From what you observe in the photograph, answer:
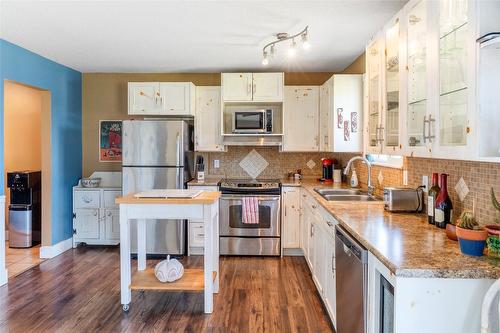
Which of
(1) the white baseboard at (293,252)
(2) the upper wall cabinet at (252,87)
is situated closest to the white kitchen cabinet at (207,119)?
(2) the upper wall cabinet at (252,87)

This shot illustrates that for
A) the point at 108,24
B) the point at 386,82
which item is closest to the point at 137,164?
the point at 108,24

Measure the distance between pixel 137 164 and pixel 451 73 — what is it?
350 centimetres

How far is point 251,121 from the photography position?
14.6 feet

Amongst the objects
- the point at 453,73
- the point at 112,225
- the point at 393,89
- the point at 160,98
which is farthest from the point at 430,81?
the point at 112,225

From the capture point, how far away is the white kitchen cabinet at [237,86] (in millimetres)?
4418

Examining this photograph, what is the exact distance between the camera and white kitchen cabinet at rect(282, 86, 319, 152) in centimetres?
456

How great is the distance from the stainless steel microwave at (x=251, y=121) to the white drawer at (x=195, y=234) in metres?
1.28

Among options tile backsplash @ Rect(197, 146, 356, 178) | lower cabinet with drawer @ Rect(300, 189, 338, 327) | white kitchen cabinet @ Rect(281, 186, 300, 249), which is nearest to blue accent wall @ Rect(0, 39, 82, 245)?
tile backsplash @ Rect(197, 146, 356, 178)

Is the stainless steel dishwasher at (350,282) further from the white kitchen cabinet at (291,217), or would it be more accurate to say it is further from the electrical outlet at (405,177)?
the white kitchen cabinet at (291,217)

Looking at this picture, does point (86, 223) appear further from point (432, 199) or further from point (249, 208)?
point (432, 199)

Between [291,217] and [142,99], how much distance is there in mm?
2432

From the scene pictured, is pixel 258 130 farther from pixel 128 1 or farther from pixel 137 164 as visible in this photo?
pixel 128 1

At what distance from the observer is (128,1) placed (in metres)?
2.56

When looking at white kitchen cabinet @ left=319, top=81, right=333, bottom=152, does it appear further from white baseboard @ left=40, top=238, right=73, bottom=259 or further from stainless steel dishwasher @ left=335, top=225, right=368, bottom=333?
white baseboard @ left=40, top=238, right=73, bottom=259
